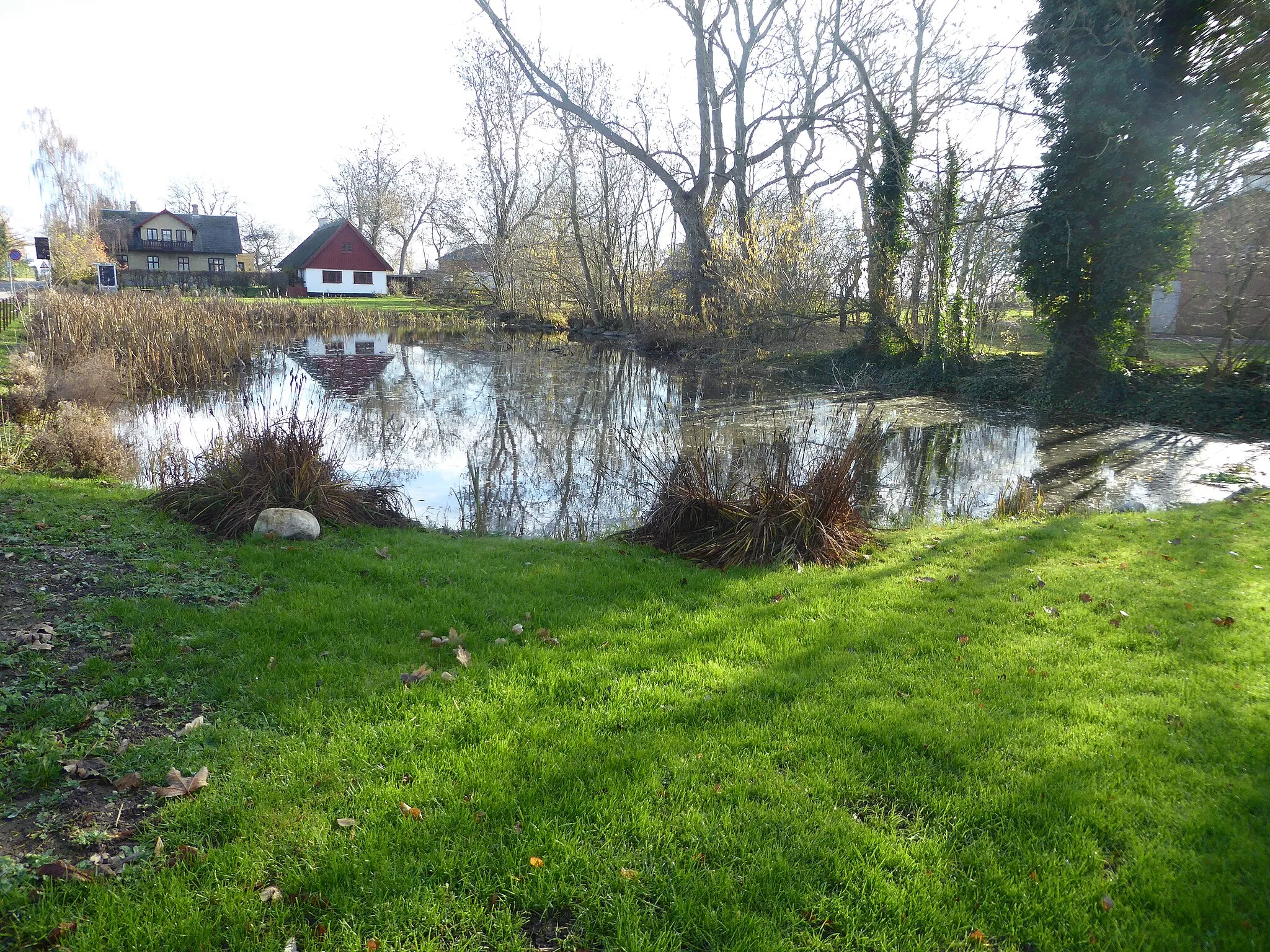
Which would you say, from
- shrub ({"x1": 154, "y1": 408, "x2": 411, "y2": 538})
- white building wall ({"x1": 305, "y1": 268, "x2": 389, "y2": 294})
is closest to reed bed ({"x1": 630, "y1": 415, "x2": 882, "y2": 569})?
shrub ({"x1": 154, "y1": 408, "x2": 411, "y2": 538})

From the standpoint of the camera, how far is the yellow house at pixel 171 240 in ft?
187

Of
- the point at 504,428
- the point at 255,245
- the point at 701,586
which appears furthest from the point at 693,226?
the point at 255,245

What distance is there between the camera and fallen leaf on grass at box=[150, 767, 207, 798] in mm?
3137

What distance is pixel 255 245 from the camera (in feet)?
241

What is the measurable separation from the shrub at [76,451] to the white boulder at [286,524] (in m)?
4.17

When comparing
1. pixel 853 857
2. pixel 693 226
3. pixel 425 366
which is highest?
pixel 693 226

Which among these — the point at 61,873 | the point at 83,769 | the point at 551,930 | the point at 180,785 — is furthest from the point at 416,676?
the point at 551,930

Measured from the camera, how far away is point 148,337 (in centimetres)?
1755

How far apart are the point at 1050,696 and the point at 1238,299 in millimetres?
15043

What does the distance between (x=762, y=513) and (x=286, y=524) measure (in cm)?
439

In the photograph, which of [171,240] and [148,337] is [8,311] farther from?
[171,240]

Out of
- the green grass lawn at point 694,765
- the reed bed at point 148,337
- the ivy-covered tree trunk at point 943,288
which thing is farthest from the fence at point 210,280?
the green grass lawn at point 694,765

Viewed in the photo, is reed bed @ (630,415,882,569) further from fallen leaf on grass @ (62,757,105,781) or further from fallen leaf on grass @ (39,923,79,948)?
fallen leaf on grass @ (39,923,79,948)

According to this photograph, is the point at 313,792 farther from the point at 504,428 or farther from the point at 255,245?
the point at 255,245
